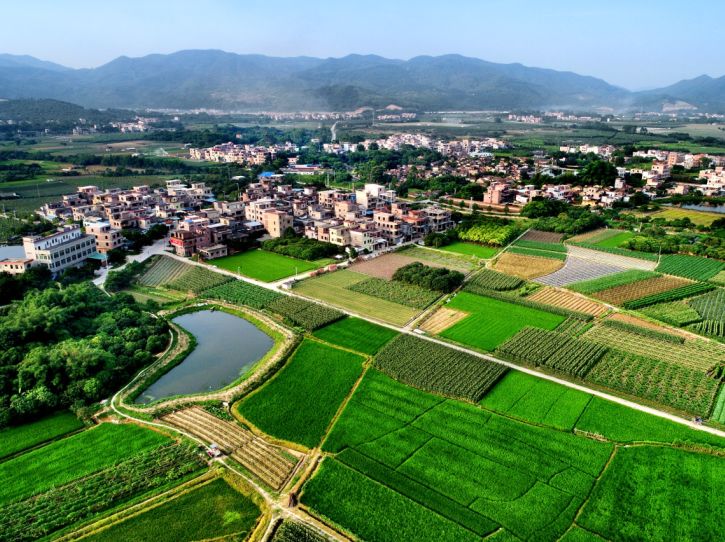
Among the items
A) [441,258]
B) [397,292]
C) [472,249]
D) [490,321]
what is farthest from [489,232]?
[490,321]

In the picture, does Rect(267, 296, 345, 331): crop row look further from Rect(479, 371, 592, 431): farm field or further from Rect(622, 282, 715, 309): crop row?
Rect(622, 282, 715, 309): crop row

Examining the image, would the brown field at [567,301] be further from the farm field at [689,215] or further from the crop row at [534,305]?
the farm field at [689,215]

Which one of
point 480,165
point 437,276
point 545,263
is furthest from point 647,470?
point 480,165

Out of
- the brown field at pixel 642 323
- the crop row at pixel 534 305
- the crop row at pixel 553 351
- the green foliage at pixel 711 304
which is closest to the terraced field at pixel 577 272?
the crop row at pixel 534 305

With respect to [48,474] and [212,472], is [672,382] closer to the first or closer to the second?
[212,472]

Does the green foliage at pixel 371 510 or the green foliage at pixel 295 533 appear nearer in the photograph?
the green foliage at pixel 295 533

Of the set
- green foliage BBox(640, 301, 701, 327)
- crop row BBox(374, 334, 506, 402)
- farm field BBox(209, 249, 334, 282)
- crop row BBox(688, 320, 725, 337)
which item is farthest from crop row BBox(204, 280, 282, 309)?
crop row BBox(688, 320, 725, 337)

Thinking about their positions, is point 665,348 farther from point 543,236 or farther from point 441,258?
point 543,236
